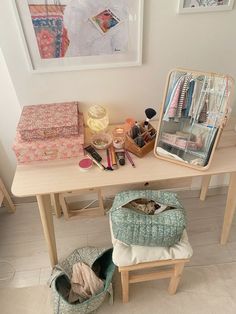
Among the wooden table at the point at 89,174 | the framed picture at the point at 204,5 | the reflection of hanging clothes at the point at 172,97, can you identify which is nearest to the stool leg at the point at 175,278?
the wooden table at the point at 89,174

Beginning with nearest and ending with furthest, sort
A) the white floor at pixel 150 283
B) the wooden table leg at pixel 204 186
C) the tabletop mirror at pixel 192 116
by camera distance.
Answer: the tabletop mirror at pixel 192 116 < the white floor at pixel 150 283 < the wooden table leg at pixel 204 186

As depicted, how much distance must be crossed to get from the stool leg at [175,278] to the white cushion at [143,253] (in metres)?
0.09

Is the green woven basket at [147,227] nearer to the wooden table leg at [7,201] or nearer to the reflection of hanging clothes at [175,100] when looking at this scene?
the reflection of hanging clothes at [175,100]

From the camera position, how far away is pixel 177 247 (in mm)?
1160

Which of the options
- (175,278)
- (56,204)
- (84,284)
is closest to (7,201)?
(56,204)

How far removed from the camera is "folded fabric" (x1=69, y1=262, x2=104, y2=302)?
1.30 m

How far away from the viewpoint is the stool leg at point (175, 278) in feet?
4.00

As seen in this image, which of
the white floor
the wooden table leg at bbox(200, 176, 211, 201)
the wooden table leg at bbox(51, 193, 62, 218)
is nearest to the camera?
the white floor

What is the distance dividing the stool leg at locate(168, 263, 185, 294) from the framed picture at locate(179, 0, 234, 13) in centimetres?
110

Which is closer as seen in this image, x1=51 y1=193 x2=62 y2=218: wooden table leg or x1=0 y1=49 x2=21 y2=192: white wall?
x1=0 y1=49 x2=21 y2=192: white wall

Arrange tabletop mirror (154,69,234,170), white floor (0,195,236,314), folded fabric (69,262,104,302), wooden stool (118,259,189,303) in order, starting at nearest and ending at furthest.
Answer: tabletop mirror (154,69,234,170)
wooden stool (118,259,189,303)
folded fabric (69,262,104,302)
white floor (0,195,236,314)

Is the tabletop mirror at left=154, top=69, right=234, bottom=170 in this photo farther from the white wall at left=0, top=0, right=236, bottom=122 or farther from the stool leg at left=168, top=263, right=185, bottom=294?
the stool leg at left=168, top=263, right=185, bottom=294

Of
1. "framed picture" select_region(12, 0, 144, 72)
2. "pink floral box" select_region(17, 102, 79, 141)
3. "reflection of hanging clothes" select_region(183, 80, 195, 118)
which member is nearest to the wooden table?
"pink floral box" select_region(17, 102, 79, 141)

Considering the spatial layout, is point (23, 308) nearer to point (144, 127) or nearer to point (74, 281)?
point (74, 281)
